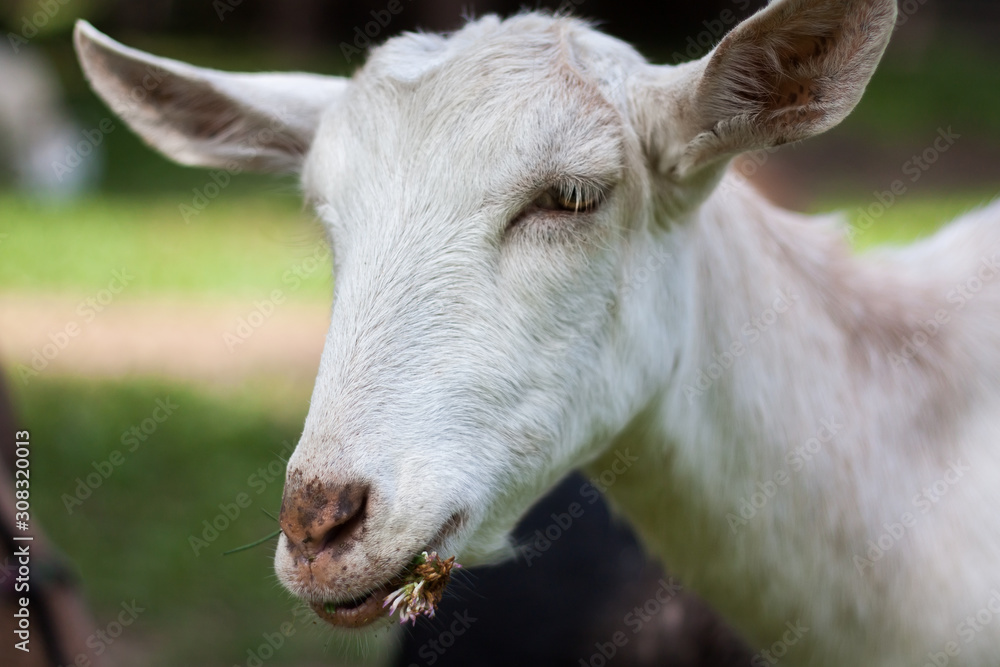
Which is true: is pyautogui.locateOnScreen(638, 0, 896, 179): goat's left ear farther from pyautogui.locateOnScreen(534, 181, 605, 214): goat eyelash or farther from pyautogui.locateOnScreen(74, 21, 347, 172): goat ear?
pyautogui.locateOnScreen(74, 21, 347, 172): goat ear

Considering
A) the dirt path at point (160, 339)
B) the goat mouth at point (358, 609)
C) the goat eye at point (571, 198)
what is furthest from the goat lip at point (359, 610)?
the dirt path at point (160, 339)

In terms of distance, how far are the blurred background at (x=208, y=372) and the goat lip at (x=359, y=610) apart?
202 millimetres

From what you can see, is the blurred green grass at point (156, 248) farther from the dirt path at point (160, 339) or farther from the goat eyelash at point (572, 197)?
the goat eyelash at point (572, 197)

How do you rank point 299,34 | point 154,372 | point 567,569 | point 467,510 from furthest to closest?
point 299,34, point 154,372, point 567,569, point 467,510

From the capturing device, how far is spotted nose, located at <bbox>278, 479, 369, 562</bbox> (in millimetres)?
1928

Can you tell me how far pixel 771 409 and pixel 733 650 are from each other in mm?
1332

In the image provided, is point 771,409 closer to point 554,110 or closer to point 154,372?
point 554,110

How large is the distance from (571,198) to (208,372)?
5788 mm

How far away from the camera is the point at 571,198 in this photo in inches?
90.9

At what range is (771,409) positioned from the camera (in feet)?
8.66

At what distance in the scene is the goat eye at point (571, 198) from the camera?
2289 millimetres

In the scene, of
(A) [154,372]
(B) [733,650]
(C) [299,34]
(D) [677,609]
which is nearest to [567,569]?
(D) [677,609]

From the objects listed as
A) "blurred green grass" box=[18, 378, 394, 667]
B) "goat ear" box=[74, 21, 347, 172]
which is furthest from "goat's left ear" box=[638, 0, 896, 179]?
"blurred green grass" box=[18, 378, 394, 667]

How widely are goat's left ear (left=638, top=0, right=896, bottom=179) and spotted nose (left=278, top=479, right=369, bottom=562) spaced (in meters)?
1.16
